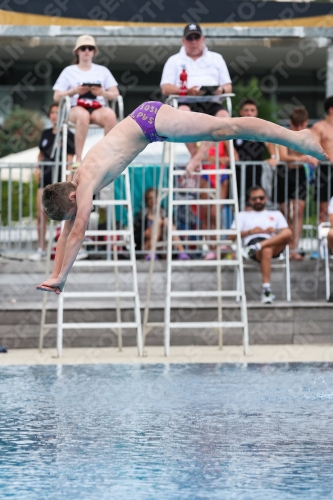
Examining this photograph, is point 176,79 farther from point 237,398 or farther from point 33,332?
point 237,398

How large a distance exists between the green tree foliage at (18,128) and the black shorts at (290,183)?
1199cm

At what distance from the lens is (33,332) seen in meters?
10.3

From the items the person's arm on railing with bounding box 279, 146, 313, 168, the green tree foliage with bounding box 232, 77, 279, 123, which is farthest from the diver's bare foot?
the green tree foliage with bounding box 232, 77, 279, 123

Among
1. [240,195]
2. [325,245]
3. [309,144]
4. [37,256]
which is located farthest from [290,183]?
[309,144]

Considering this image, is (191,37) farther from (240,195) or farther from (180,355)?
(180,355)

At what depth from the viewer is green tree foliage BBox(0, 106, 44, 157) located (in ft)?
75.3

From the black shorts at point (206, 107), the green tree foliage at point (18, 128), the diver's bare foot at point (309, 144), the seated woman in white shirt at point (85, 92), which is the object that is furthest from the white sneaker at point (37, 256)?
the green tree foliage at point (18, 128)

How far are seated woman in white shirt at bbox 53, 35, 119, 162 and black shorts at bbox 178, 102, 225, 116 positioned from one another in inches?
31.4

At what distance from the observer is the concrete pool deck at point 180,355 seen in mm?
9094

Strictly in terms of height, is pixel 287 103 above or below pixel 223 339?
above

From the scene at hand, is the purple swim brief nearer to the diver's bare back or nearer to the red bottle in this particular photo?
the diver's bare back

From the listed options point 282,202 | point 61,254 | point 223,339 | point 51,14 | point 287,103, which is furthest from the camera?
point 287,103

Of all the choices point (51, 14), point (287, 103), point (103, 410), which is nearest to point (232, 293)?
point (103, 410)

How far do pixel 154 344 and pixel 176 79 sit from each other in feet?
9.46
